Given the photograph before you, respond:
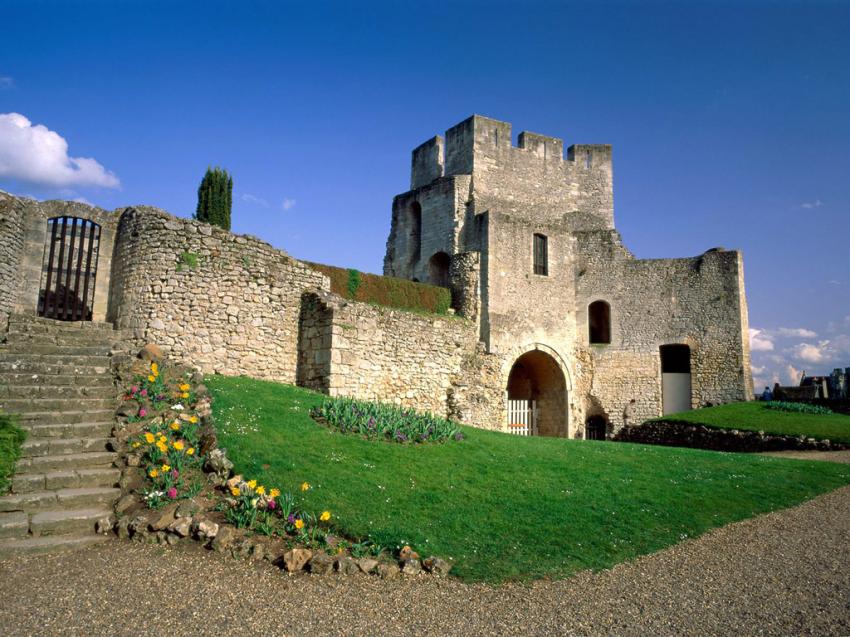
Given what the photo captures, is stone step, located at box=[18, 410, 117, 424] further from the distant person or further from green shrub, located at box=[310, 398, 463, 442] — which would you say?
the distant person

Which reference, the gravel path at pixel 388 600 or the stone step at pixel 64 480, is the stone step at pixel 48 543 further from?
the stone step at pixel 64 480

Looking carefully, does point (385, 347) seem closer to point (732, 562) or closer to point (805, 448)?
point (732, 562)

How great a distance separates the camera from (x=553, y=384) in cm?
2369

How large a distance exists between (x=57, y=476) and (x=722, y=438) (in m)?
19.2

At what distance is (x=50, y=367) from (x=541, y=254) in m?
17.5

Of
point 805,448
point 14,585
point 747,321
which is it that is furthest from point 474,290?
point 14,585

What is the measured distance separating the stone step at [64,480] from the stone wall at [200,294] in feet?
17.9

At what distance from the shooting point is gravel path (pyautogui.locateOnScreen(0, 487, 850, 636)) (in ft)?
15.4

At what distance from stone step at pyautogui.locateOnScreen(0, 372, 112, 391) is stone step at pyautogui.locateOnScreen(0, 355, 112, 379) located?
0.24 ft

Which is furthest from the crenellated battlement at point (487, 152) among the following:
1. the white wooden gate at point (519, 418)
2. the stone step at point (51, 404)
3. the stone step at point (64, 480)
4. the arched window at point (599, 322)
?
the stone step at point (64, 480)

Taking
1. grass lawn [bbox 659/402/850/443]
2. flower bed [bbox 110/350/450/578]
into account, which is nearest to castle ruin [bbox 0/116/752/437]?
grass lawn [bbox 659/402/850/443]

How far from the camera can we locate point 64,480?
272 inches

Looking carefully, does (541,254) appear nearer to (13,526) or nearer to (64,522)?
(64,522)

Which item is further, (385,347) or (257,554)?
(385,347)
